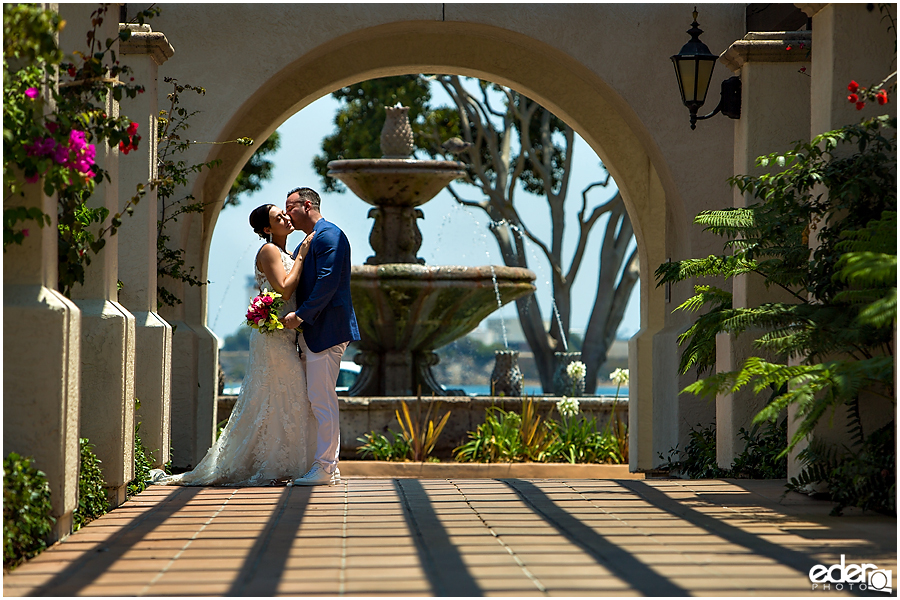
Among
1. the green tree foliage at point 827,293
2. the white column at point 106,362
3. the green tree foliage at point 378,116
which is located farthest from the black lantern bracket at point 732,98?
the green tree foliage at point 378,116

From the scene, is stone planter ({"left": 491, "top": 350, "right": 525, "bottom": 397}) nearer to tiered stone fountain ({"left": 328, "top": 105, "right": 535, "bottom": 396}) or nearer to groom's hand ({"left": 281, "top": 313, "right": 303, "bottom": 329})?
tiered stone fountain ({"left": 328, "top": 105, "right": 535, "bottom": 396})

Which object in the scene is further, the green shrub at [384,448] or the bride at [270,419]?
the green shrub at [384,448]

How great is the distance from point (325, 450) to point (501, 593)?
3.31 meters

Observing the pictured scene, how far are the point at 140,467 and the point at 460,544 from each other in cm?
289

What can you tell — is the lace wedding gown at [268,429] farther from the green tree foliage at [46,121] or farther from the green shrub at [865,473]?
the green shrub at [865,473]

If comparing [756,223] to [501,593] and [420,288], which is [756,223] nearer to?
[501,593]

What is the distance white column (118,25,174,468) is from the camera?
22.6 ft

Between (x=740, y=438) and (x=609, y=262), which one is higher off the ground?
(x=609, y=262)

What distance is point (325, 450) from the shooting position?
659 centimetres

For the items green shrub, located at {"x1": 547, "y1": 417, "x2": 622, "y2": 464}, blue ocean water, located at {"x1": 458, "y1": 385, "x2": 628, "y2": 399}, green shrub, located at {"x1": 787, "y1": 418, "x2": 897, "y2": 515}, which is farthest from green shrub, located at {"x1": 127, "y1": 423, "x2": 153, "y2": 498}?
blue ocean water, located at {"x1": 458, "y1": 385, "x2": 628, "y2": 399}

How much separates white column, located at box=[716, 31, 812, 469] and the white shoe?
2.86 metres

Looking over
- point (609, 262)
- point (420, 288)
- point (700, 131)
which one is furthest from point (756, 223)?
point (609, 262)

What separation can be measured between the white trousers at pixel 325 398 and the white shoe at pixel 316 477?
28 mm

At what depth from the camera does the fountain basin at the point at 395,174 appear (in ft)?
41.2
